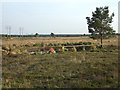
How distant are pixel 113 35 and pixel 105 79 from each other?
2004 cm

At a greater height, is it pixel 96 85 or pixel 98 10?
pixel 98 10

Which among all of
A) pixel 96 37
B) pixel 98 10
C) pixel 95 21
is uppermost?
pixel 98 10

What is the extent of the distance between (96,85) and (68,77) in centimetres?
159

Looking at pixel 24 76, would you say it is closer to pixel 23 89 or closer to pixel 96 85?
pixel 23 89

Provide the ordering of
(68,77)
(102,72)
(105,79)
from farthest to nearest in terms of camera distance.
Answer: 1. (102,72)
2. (68,77)
3. (105,79)

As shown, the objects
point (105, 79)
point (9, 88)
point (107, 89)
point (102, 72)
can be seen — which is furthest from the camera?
point (102, 72)

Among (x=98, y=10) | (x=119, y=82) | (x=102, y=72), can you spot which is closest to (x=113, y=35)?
(x=98, y=10)

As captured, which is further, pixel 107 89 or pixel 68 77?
pixel 68 77

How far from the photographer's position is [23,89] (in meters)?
6.09

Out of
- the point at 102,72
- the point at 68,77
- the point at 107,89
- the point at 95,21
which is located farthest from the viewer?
the point at 95,21

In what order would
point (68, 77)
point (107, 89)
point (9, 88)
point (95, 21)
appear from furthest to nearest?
point (95, 21), point (68, 77), point (9, 88), point (107, 89)

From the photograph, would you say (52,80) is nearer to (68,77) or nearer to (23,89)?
(68,77)

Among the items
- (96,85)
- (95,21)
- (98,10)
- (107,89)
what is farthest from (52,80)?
(98,10)

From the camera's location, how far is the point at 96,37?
2538 centimetres
